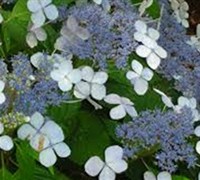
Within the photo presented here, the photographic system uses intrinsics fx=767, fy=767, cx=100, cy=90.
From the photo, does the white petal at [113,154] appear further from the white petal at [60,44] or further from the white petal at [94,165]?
the white petal at [60,44]

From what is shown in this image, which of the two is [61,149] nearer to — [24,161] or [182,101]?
[24,161]

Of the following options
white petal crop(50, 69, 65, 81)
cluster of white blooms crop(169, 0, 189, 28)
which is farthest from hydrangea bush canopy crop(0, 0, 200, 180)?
cluster of white blooms crop(169, 0, 189, 28)

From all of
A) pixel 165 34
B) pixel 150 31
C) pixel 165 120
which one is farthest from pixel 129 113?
pixel 165 34

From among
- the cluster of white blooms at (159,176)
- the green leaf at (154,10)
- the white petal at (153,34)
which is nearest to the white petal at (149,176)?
the cluster of white blooms at (159,176)

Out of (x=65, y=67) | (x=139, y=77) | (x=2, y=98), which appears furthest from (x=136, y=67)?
(x=2, y=98)

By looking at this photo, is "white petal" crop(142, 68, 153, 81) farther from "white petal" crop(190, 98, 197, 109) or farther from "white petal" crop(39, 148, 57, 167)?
"white petal" crop(39, 148, 57, 167)

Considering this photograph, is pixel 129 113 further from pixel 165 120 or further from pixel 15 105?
pixel 15 105
